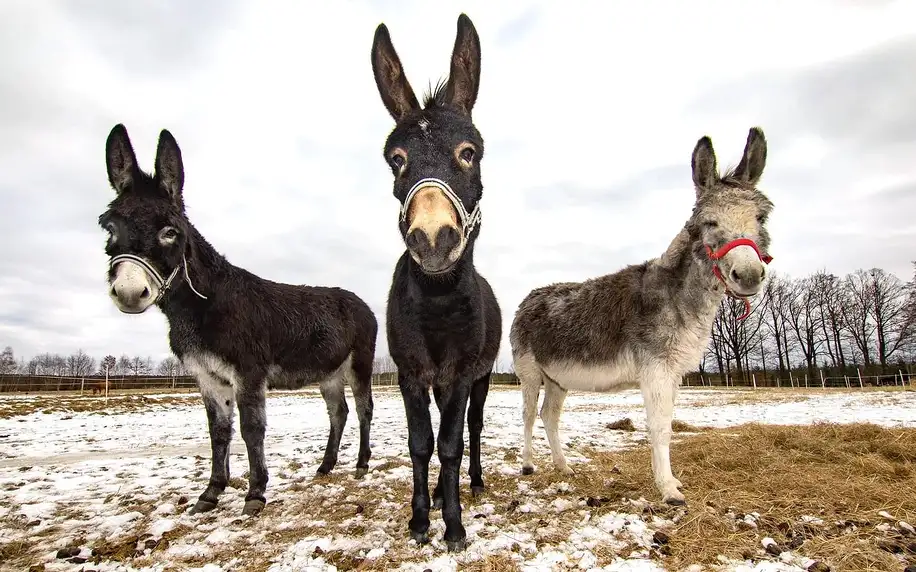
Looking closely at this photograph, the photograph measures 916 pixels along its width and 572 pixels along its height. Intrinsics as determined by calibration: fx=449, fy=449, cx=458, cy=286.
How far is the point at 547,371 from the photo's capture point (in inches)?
259

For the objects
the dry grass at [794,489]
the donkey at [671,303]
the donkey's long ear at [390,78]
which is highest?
the donkey's long ear at [390,78]

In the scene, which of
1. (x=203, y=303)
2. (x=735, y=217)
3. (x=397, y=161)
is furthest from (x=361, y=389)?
(x=735, y=217)

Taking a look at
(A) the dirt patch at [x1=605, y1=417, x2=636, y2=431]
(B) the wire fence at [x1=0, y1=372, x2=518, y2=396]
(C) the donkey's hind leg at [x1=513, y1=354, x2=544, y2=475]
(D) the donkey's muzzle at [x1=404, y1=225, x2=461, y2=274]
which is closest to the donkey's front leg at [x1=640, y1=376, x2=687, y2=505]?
(C) the donkey's hind leg at [x1=513, y1=354, x2=544, y2=475]

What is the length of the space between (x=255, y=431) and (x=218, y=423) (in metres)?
0.68

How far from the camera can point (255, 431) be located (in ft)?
16.0

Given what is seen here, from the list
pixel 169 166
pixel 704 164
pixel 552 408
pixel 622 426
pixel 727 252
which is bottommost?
pixel 622 426

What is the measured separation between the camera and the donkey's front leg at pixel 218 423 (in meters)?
5.03

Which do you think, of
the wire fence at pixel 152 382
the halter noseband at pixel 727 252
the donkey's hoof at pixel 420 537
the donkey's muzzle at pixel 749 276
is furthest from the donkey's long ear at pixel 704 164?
the wire fence at pixel 152 382

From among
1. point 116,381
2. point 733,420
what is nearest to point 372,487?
point 733,420

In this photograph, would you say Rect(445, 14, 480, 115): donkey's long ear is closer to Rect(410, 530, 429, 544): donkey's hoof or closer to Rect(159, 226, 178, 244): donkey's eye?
Rect(159, 226, 178, 244): donkey's eye

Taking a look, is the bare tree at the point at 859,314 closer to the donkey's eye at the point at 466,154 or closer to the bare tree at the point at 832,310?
the bare tree at the point at 832,310

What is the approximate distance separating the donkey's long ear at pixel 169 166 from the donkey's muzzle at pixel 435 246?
3.54 metres

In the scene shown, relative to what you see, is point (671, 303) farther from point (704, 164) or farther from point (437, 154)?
point (437, 154)

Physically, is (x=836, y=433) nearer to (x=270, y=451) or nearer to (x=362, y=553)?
(x=362, y=553)
